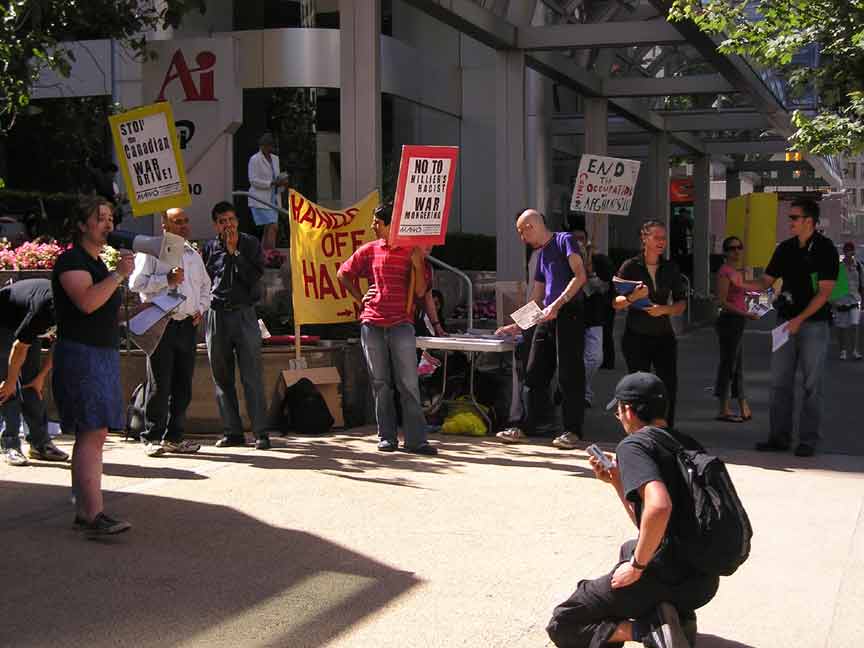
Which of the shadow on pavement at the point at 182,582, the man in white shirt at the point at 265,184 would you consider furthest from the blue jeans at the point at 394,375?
the man in white shirt at the point at 265,184

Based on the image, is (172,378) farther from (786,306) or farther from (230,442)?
(786,306)

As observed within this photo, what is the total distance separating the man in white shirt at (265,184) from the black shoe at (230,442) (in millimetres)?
6113

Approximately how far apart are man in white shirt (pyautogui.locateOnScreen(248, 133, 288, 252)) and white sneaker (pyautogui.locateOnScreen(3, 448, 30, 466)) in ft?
22.8

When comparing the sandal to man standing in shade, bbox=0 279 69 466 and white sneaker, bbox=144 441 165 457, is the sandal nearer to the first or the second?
white sneaker, bbox=144 441 165 457

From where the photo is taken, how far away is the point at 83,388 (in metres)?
6.99

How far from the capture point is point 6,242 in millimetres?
13125

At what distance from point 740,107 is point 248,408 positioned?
2059 centimetres

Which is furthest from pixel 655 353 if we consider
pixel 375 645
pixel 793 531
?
pixel 375 645

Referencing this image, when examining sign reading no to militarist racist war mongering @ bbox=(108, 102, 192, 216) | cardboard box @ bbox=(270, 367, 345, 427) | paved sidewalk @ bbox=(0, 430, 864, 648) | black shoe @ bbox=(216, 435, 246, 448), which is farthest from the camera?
cardboard box @ bbox=(270, 367, 345, 427)

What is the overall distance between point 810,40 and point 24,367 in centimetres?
734

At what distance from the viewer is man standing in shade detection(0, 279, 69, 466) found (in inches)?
324

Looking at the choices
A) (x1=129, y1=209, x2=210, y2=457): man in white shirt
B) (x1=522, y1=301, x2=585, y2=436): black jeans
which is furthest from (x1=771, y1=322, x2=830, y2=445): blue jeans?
(x1=129, y1=209, x2=210, y2=457): man in white shirt

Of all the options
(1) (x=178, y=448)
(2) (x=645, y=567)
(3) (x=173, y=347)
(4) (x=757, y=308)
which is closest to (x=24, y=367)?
(3) (x=173, y=347)

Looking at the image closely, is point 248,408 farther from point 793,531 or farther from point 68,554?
point 793,531
